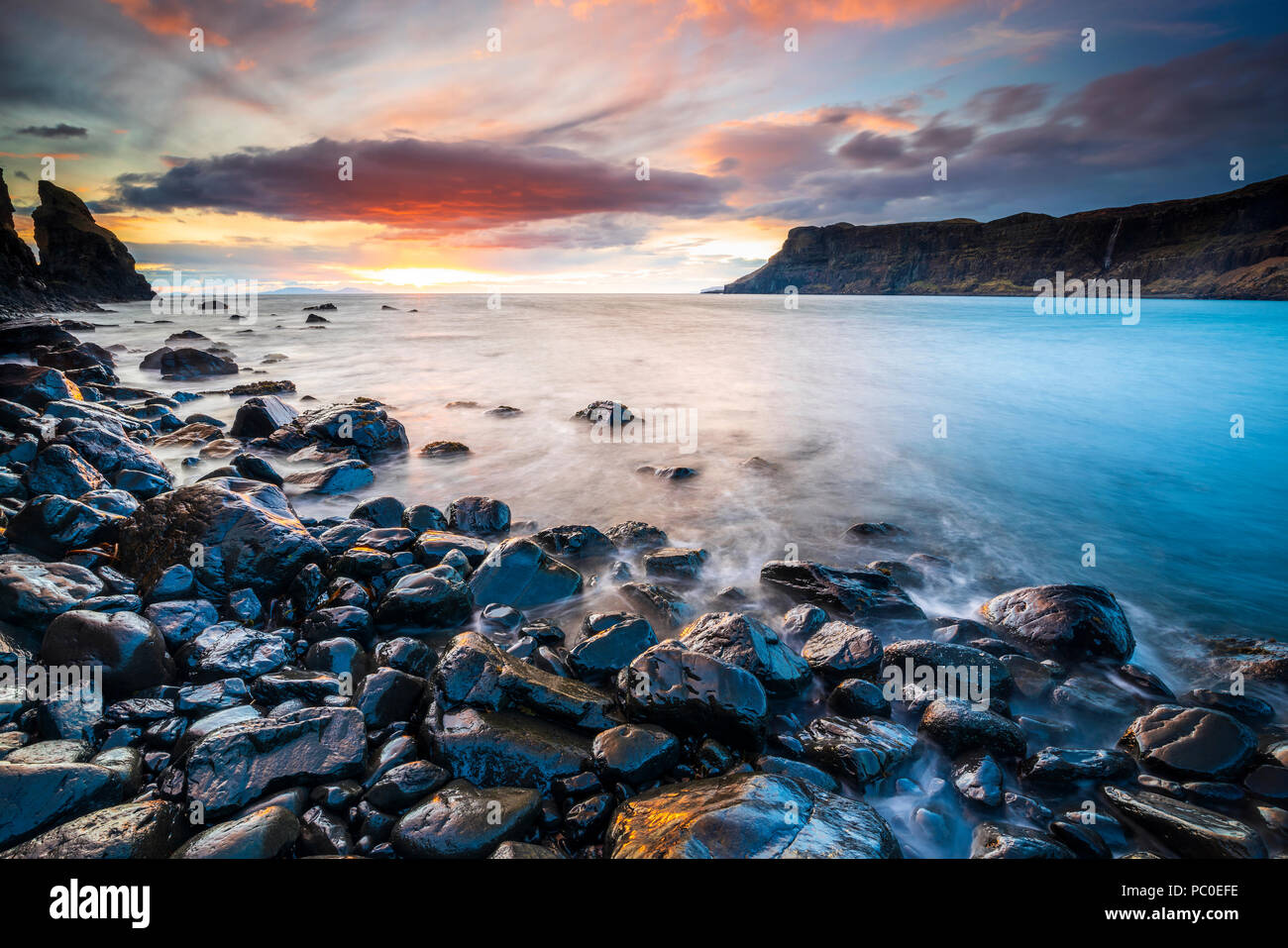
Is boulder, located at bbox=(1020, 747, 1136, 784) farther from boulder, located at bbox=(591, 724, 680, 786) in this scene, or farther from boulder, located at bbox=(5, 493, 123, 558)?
boulder, located at bbox=(5, 493, 123, 558)

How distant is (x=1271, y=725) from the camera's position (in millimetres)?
3922

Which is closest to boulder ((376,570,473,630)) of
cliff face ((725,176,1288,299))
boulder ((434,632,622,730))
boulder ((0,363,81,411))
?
boulder ((434,632,622,730))

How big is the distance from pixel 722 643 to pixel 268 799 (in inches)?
114

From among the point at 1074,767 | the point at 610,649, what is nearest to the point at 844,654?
the point at 1074,767

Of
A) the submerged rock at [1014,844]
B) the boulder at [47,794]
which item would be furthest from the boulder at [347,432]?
the submerged rock at [1014,844]

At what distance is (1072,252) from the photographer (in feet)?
365

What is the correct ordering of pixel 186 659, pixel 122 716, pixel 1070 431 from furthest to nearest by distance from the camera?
pixel 1070 431 < pixel 186 659 < pixel 122 716

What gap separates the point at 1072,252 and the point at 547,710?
148m

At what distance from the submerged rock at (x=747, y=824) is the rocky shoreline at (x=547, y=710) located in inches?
0.6

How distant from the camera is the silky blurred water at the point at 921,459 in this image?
21.7 ft

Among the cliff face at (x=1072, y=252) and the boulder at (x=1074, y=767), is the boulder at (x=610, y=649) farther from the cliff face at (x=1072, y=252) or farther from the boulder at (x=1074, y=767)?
the cliff face at (x=1072, y=252)
